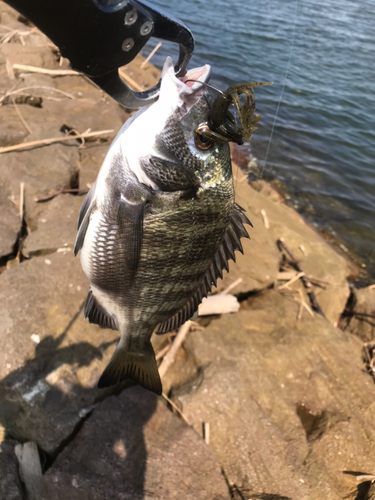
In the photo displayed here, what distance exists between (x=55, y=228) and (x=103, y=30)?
8.29 ft

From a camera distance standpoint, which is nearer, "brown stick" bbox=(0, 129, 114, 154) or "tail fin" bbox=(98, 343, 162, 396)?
"tail fin" bbox=(98, 343, 162, 396)

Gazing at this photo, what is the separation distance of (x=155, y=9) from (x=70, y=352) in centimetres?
232

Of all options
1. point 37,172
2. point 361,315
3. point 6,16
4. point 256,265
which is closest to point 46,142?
point 37,172

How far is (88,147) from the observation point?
185 inches

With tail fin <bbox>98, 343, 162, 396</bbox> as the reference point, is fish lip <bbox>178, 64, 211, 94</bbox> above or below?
above

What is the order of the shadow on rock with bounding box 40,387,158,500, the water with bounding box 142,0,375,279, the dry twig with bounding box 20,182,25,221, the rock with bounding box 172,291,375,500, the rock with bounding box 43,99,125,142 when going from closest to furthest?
1. the shadow on rock with bounding box 40,387,158,500
2. the rock with bounding box 172,291,375,500
3. the dry twig with bounding box 20,182,25,221
4. the rock with bounding box 43,99,125,142
5. the water with bounding box 142,0,375,279

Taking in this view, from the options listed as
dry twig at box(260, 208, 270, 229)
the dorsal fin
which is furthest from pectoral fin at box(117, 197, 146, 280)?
dry twig at box(260, 208, 270, 229)

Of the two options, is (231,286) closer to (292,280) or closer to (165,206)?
(292,280)

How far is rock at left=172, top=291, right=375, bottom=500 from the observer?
2.50 metres

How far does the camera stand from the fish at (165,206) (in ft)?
4.61

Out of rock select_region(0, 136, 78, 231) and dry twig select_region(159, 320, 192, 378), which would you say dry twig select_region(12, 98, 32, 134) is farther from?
dry twig select_region(159, 320, 192, 378)

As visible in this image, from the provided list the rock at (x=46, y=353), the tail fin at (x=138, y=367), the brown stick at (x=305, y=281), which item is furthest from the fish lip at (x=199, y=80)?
the brown stick at (x=305, y=281)

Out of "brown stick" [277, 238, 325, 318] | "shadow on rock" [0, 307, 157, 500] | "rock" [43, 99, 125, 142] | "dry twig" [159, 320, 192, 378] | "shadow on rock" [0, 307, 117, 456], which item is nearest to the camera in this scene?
"shadow on rock" [0, 307, 157, 500]

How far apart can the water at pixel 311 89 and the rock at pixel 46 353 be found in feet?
16.9
